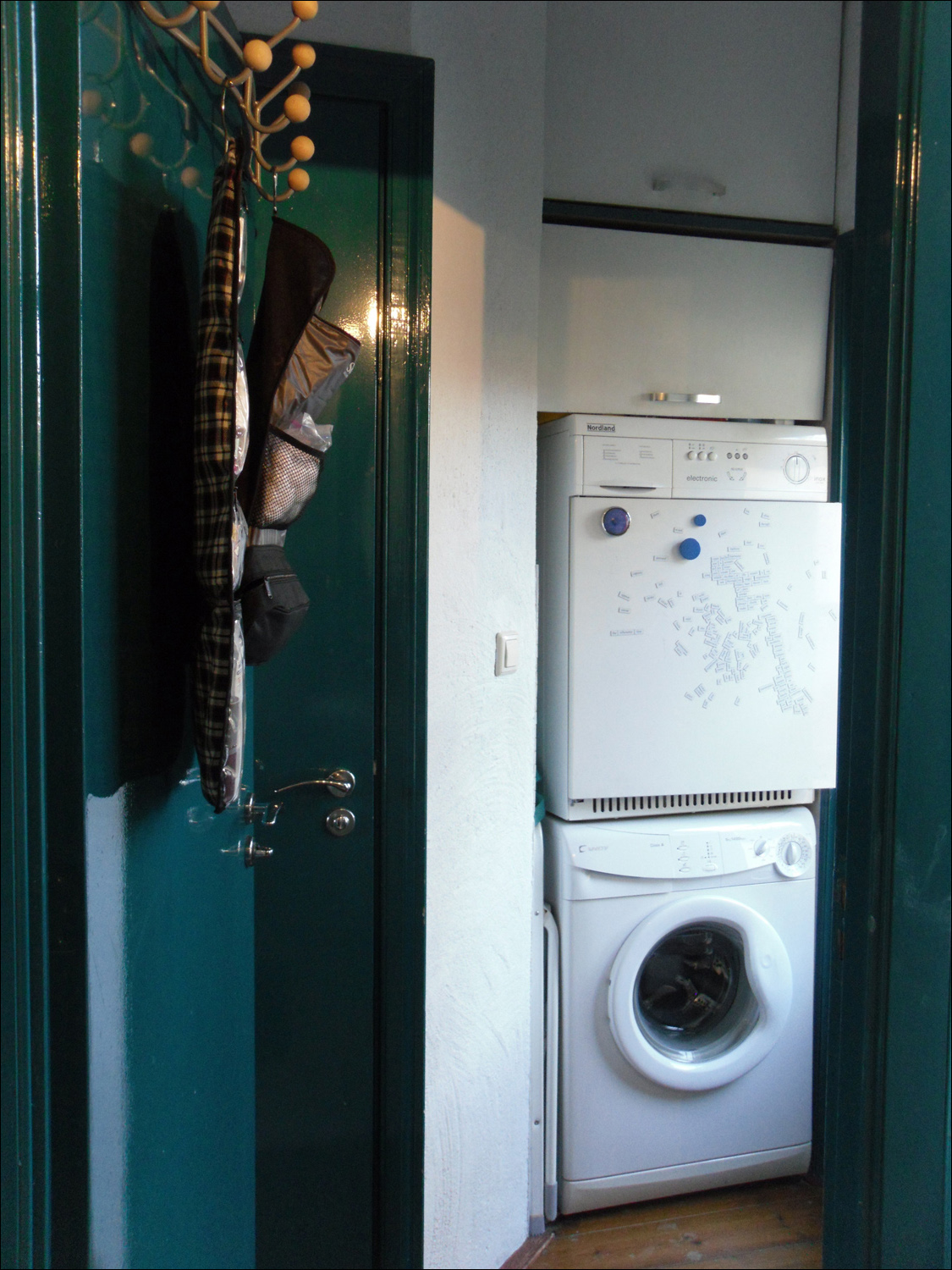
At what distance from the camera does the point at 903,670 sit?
26.5 inches

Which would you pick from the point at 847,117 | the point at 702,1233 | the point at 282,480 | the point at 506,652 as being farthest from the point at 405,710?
the point at 847,117

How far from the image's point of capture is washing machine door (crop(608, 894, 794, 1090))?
1.95 meters

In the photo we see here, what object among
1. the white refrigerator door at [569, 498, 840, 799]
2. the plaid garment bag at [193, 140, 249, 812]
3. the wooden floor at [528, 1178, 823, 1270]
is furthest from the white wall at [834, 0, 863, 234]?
the wooden floor at [528, 1178, 823, 1270]

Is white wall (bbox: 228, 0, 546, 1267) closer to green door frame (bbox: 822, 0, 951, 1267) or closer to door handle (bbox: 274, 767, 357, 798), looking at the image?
door handle (bbox: 274, 767, 357, 798)

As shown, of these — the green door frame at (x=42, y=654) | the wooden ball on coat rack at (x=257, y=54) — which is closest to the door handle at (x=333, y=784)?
the green door frame at (x=42, y=654)

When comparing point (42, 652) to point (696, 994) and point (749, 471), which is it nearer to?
point (749, 471)

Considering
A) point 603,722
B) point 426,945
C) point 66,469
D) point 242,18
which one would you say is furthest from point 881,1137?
point 242,18

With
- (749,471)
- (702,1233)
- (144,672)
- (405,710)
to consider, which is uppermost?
(749,471)

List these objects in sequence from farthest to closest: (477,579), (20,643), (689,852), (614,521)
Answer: (689,852) → (614,521) → (477,579) → (20,643)

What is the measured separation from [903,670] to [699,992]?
5.53 ft

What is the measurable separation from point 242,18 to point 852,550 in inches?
54.8

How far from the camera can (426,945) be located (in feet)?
5.30

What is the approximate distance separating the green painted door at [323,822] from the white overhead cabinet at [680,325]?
55 centimetres

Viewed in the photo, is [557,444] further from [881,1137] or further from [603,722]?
[881,1137]
